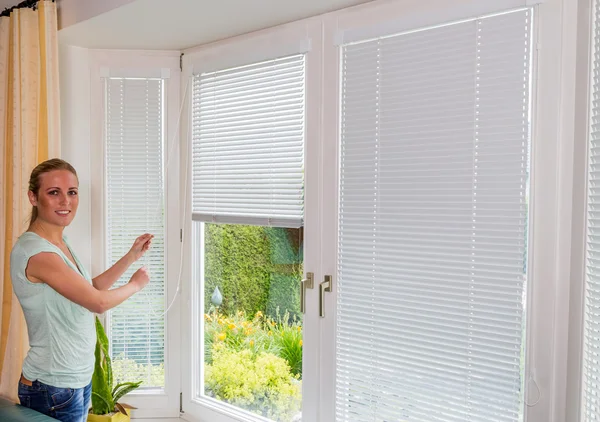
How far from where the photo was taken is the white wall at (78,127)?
277cm

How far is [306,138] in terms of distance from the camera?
2.27 meters

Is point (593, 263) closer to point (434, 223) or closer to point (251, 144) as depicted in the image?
point (434, 223)

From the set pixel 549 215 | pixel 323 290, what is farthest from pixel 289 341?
pixel 549 215

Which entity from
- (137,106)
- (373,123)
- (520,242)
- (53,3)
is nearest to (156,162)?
(137,106)

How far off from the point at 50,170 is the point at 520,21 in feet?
5.48

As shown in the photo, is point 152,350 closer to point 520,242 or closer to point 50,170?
point 50,170

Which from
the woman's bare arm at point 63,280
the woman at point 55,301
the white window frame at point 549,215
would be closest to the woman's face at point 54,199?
the woman at point 55,301

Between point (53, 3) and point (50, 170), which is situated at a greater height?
point (53, 3)

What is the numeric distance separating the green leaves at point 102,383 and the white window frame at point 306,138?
38 centimetres

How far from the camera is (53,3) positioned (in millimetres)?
2525

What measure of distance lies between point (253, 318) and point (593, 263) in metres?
1.58

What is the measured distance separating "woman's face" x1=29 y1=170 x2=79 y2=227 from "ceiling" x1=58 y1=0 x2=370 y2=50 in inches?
30.5

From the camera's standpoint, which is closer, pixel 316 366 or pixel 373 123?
pixel 373 123

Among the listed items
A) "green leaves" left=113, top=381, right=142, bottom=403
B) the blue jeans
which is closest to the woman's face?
the blue jeans
